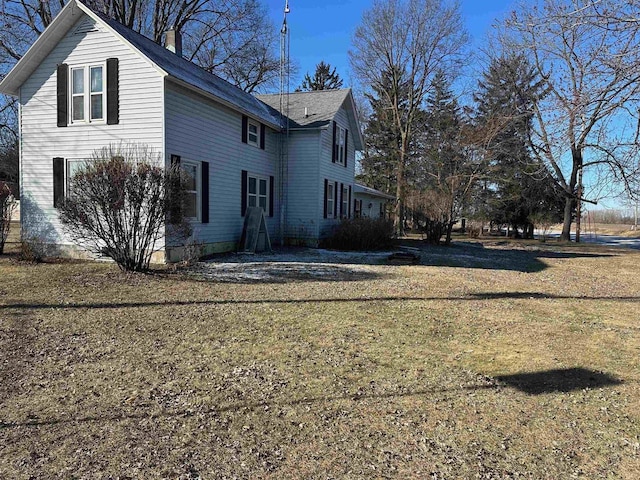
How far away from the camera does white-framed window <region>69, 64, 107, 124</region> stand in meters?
11.2

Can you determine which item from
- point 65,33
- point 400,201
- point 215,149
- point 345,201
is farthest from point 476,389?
point 400,201

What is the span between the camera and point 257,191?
1552 cm

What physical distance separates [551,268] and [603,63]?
7.72 m

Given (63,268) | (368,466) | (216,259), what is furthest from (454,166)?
(368,466)

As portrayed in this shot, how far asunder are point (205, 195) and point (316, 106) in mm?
7975

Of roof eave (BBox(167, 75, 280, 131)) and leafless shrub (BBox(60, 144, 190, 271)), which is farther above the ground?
roof eave (BBox(167, 75, 280, 131))

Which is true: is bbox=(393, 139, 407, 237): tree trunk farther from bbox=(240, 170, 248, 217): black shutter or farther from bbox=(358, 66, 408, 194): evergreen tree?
bbox=(240, 170, 248, 217): black shutter

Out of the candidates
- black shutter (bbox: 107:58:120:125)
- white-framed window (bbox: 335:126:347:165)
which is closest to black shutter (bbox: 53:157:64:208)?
black shutter (bbox: 107:58:120:125)

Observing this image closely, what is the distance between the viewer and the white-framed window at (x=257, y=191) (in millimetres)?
15070

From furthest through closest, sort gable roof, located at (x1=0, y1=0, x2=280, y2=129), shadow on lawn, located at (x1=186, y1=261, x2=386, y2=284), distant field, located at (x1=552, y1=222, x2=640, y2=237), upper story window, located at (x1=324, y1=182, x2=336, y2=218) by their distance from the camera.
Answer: distant field, located at (x1=552, y1=222, x2=640, y2=237), upper story window, located at (x1=324, y1=182, x2=336, y2=218), gable roof, located at (x1=0, y1=0, x2=280, y2=129), shadow on lawn, located at (x1=186, y1=261, x2=386, y2=284)

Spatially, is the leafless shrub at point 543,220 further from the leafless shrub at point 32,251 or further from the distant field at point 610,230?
the leafless shrub at point 32,251

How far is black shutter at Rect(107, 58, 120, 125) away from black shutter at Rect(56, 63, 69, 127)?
1.38 m

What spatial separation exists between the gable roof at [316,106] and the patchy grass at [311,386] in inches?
422

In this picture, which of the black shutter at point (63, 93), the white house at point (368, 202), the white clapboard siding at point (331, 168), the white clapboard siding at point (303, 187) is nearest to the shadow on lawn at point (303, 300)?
the black shutter at point (63, 93)
